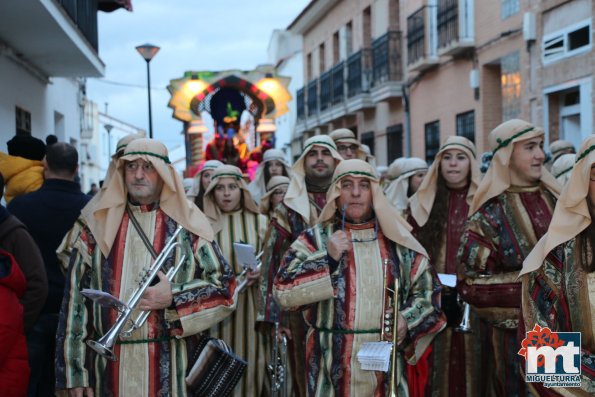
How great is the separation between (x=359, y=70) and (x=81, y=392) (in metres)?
20.6

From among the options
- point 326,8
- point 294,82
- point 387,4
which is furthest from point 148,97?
point 294,82

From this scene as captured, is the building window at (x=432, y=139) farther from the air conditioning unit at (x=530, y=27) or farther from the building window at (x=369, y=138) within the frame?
the air conditioning unit at (x=530, y=27)

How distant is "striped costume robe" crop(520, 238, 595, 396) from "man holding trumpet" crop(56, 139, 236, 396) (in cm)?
160

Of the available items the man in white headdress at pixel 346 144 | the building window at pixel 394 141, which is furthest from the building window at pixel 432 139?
the man in white headdress at pixel 346 144

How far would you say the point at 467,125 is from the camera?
17766 mm

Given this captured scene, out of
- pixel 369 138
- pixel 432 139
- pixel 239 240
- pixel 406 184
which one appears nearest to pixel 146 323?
pixel 239 240

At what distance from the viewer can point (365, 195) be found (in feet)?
16.5

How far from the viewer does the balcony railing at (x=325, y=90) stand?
92.7 feet

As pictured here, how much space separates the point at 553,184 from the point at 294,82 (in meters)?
31.1

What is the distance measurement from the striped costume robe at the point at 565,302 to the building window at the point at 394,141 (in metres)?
18.6

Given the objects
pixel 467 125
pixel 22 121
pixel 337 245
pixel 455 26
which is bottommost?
pixel 337 245

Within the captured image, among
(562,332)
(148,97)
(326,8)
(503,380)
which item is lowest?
(503,380)

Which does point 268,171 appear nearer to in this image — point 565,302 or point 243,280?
point 243,280

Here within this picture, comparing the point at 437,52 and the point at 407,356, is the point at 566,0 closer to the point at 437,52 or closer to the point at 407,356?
the point at 437,52
